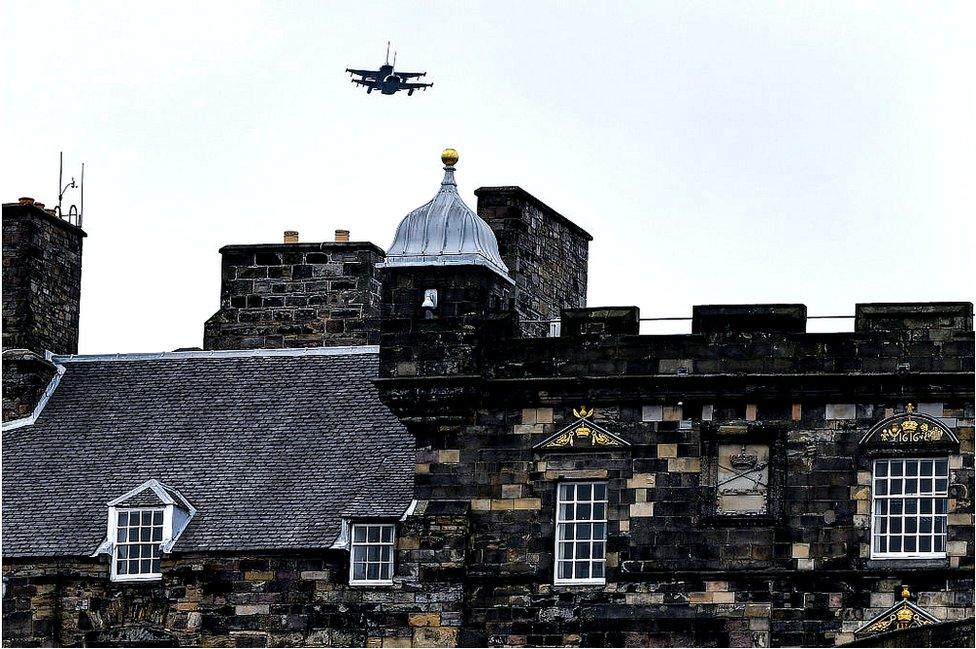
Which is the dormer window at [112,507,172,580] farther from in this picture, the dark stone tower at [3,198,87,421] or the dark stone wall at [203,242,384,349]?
the dark stone wall at [203,242,384,349]

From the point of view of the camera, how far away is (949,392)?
6044 cm

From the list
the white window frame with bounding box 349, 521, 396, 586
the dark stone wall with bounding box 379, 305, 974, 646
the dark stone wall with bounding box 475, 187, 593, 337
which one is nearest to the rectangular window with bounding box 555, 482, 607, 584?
the dark stone wall with bounding box 379, 305, 974, 646

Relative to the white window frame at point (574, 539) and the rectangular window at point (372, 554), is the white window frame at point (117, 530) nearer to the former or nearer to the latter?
the rectangular window at point (372, 554)

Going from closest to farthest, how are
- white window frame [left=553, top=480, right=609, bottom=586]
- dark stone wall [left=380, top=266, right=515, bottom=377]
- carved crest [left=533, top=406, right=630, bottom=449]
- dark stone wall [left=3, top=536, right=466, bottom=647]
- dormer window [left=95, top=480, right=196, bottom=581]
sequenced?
white window frame [left=553, top=480, right=609, bottom=586] → carved crest [left=533, top=406, right=630, bottom=449] → dark stone wall [left=3, top=536, right=466, bottom=647] → dark stone wall [left=380, top=266, right=515, bottom=377] → dormer window [left=95, top=480, right=196, bottom=581]

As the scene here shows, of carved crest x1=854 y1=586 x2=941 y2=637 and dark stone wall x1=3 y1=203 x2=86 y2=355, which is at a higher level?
dark stone wall x1=3 y1=203 x2=86 y2=355

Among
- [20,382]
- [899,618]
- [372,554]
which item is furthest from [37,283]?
[899,618]

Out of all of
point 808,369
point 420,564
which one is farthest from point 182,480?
point 808,369

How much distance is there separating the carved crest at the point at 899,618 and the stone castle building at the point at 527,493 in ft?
0.11

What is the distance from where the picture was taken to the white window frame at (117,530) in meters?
64.2

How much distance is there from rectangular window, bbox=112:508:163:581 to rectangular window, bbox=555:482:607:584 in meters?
7.21

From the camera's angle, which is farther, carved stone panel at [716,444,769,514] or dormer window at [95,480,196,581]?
dormer window at [95,480,196,581]

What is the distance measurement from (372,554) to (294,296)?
35.3 ft

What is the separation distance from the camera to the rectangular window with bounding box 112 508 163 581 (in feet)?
211

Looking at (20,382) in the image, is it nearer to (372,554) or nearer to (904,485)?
(372,554)
